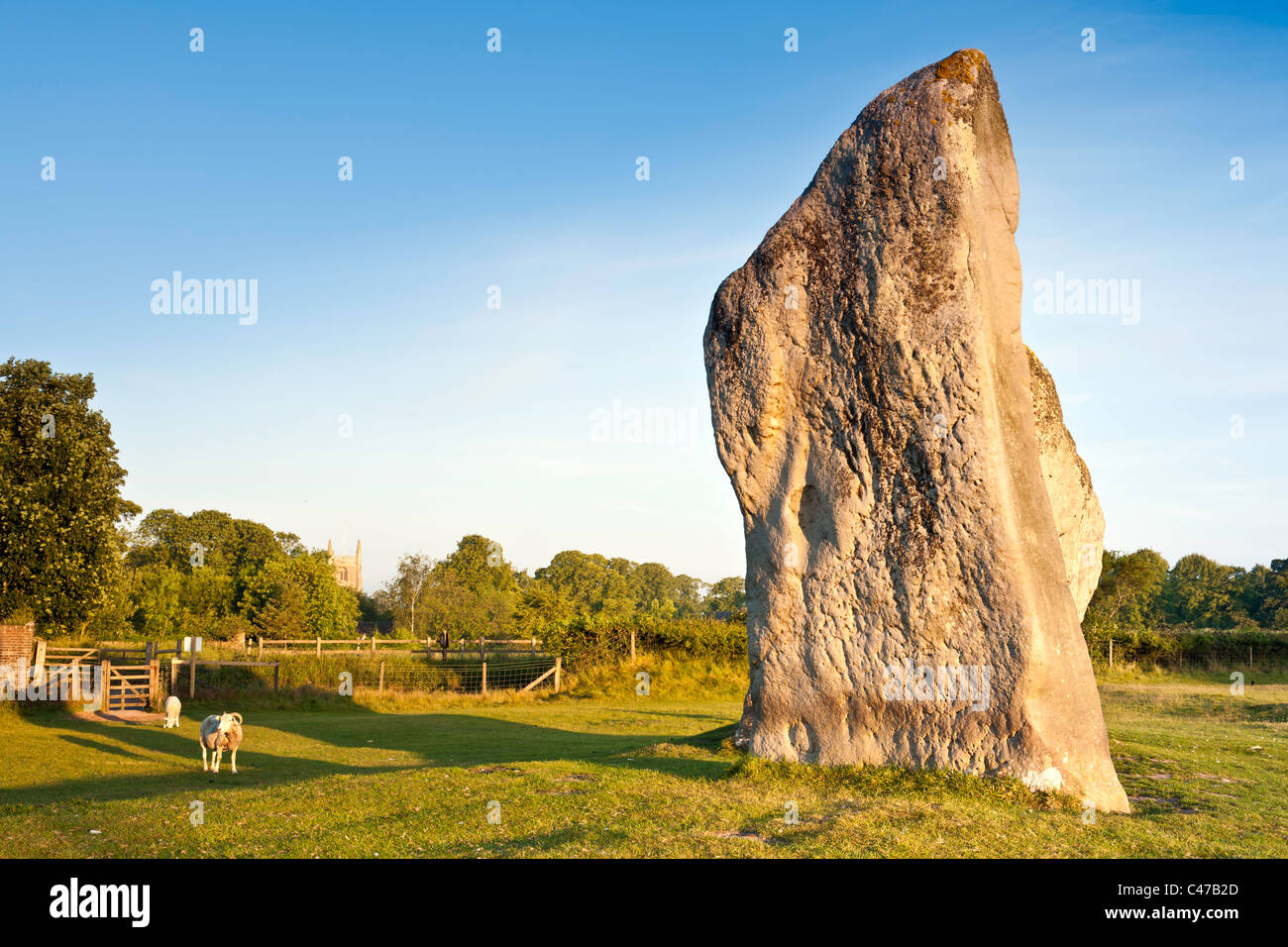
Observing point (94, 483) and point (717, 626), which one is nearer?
point (94, 483)

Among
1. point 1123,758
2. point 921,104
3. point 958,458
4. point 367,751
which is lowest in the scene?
point 367,751

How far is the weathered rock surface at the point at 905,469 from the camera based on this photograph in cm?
947

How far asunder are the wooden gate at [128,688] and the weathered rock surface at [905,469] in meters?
20.1

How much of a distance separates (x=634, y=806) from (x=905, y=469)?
4826mm

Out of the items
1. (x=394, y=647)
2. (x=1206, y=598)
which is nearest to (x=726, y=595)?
(x=1206, y=598)

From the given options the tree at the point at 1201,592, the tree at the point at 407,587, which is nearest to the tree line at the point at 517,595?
the tree at the point at 407,587

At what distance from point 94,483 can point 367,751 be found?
1111 centimetres

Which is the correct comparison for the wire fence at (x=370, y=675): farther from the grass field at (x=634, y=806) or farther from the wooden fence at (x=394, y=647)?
the grass field at (x=634, y=806)

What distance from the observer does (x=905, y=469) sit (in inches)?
407

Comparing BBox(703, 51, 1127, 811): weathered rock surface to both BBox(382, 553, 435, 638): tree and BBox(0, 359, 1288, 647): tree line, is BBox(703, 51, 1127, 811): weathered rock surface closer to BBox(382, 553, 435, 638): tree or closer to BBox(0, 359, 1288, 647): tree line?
BBox(0, 359, 1288, 647): tree line
